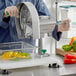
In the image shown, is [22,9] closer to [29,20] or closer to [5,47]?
[29,20]

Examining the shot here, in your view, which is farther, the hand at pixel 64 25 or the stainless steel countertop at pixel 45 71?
the hand at pixel 64 25

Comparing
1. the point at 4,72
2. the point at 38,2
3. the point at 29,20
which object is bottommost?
the point at 4,72

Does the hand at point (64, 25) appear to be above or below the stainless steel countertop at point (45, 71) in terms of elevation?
above

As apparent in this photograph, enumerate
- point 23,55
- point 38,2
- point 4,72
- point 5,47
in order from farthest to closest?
point 38,2
point 5,47
point 23,55
point 4,72

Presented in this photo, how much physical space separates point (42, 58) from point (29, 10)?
1.07ft

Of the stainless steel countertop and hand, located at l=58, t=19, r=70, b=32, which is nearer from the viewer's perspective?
the stainless steel countertop

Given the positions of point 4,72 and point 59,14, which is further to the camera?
point 59,14

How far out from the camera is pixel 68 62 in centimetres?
142

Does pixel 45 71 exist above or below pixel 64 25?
below

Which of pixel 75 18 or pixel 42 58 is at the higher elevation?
pixel 75 18

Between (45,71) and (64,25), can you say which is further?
(64,25)

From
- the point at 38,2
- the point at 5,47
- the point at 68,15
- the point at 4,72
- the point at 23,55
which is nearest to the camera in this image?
the point at 4,72

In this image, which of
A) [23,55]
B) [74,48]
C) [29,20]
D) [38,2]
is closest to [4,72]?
[23,55]

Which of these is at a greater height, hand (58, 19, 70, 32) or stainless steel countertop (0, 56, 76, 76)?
hand (58, 19, 70, 32)
